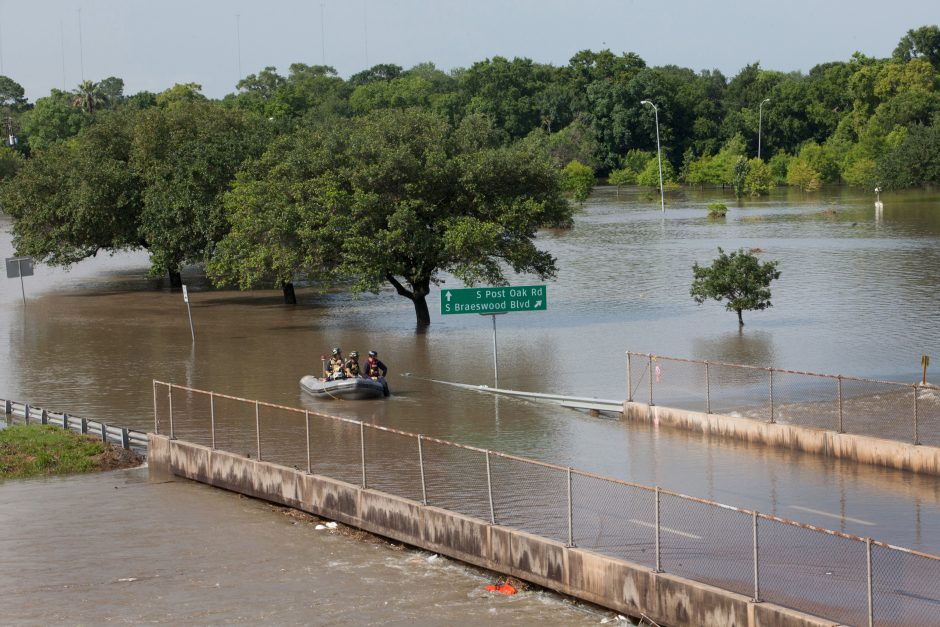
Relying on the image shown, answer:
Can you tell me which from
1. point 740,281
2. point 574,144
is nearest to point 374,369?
point 740,281

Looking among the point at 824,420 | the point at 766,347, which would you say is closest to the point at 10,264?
the point at 766,347

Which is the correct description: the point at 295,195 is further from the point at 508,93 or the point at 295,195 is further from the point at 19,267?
the point at 508,93

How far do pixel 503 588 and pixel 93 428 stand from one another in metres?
14.0

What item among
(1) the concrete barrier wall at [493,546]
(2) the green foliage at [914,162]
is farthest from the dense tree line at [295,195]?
(2) the green foliage at [914,162]

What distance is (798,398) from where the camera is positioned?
98.0ft

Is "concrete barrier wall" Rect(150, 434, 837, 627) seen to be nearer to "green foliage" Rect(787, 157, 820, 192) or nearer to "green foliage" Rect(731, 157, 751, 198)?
"green foliage" Rect(731, 157, 751, 198)

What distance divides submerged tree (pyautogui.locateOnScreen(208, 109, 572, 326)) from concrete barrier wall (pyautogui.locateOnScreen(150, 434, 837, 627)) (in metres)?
19.3

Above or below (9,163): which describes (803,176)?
below

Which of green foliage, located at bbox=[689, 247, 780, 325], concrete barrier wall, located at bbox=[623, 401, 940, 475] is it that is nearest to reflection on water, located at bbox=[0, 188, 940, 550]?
concrete barrier wall, located at bbox=[623, 401, 940, 475]

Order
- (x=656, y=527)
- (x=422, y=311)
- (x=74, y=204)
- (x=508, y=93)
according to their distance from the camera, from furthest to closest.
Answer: (x=508, y=93) → (x=74, y=204) → (x=422, y=311) → (x=656, y=527)

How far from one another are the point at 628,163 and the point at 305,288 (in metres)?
97.2

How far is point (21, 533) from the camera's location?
21500 millimetres

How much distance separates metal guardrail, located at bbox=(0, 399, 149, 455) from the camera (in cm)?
2773

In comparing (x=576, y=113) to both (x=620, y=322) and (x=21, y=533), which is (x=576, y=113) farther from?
(x=21, y=533)
